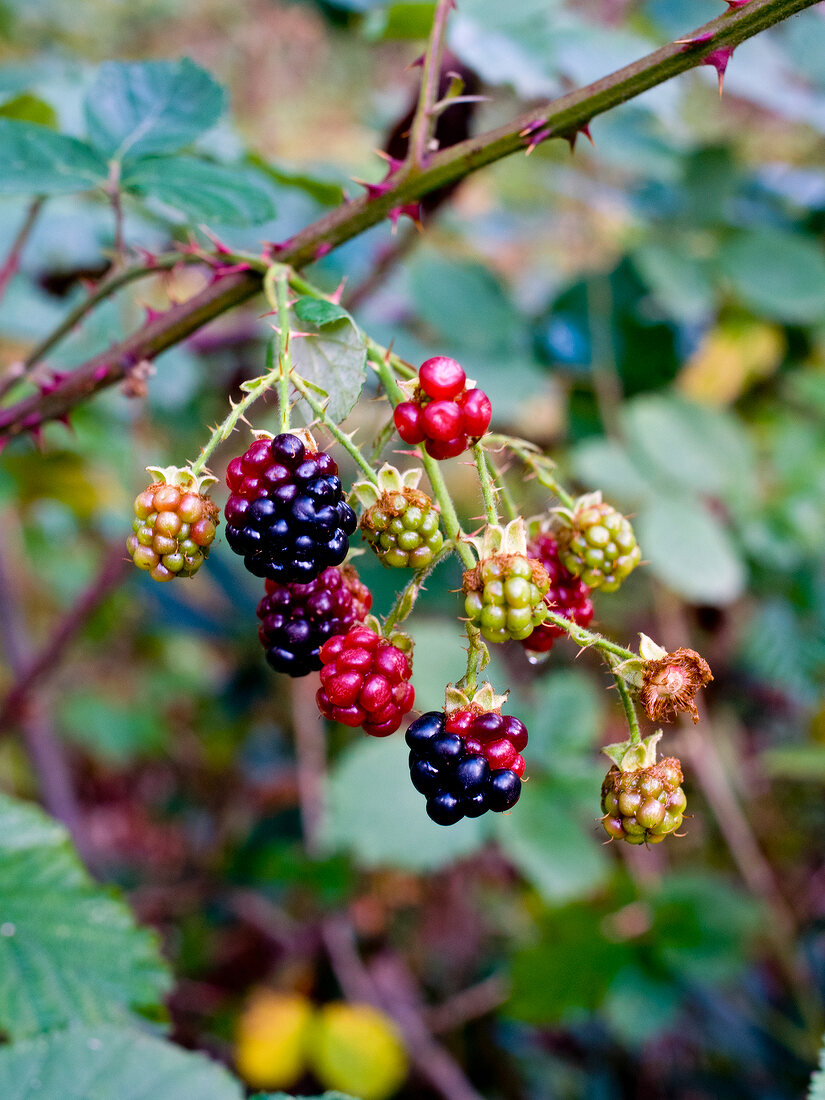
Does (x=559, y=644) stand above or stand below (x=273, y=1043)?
above

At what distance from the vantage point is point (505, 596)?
68cm

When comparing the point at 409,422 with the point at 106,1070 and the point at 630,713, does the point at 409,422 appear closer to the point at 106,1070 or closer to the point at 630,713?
the point at 630,713

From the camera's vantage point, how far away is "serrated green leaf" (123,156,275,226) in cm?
104

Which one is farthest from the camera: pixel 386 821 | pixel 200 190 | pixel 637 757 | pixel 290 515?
pixel 386 821

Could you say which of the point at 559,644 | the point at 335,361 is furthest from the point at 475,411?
the point at 559,644

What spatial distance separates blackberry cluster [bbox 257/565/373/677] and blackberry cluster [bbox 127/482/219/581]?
0.12 meters

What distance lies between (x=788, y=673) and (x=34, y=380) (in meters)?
1.98

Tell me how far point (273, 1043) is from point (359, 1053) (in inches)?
9.9

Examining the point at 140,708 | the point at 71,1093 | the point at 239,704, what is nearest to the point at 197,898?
the point at 239,704

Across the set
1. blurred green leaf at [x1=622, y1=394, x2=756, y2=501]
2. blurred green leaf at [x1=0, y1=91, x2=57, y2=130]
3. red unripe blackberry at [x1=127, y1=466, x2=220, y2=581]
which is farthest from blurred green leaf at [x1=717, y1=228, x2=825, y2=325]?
red unripe blackberry at [x1=127, y1=466, x2=220, y2=581]

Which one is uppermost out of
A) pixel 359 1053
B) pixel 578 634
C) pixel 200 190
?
pixel 200 190

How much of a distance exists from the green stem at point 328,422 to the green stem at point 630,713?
306 mm

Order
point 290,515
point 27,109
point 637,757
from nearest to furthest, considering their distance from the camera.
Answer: point 290,515, point 637,757, point 27,109

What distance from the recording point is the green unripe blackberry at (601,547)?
0.85m
